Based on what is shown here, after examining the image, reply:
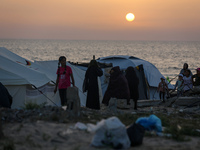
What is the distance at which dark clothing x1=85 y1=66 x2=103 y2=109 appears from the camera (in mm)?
9594

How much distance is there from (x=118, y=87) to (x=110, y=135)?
19.3ft

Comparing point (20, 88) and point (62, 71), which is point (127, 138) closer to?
point (62, 71)

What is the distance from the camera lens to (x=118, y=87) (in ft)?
34.6

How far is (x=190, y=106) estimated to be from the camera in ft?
35.3

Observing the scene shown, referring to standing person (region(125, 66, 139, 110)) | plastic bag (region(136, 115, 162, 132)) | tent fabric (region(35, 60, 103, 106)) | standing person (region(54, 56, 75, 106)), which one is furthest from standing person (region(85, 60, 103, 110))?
plastic bag (region(136, 115, 162, 132))

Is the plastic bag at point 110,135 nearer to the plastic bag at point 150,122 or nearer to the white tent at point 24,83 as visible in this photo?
the plastic bag at point 150,122

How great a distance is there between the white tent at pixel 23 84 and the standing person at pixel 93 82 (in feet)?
6.25

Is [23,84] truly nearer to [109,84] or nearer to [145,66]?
[109,84]

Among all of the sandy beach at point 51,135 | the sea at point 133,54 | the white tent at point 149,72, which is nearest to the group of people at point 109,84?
the sandy beach at point 51,135

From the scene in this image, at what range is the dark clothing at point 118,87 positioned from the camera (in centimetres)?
1050

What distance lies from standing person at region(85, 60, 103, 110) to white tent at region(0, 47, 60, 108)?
1904mm

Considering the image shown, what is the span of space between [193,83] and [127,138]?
26.6ft

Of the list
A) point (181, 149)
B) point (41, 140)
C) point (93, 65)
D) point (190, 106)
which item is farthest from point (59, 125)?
point (190, 106)

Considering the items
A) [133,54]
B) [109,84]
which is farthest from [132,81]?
[133,54]
